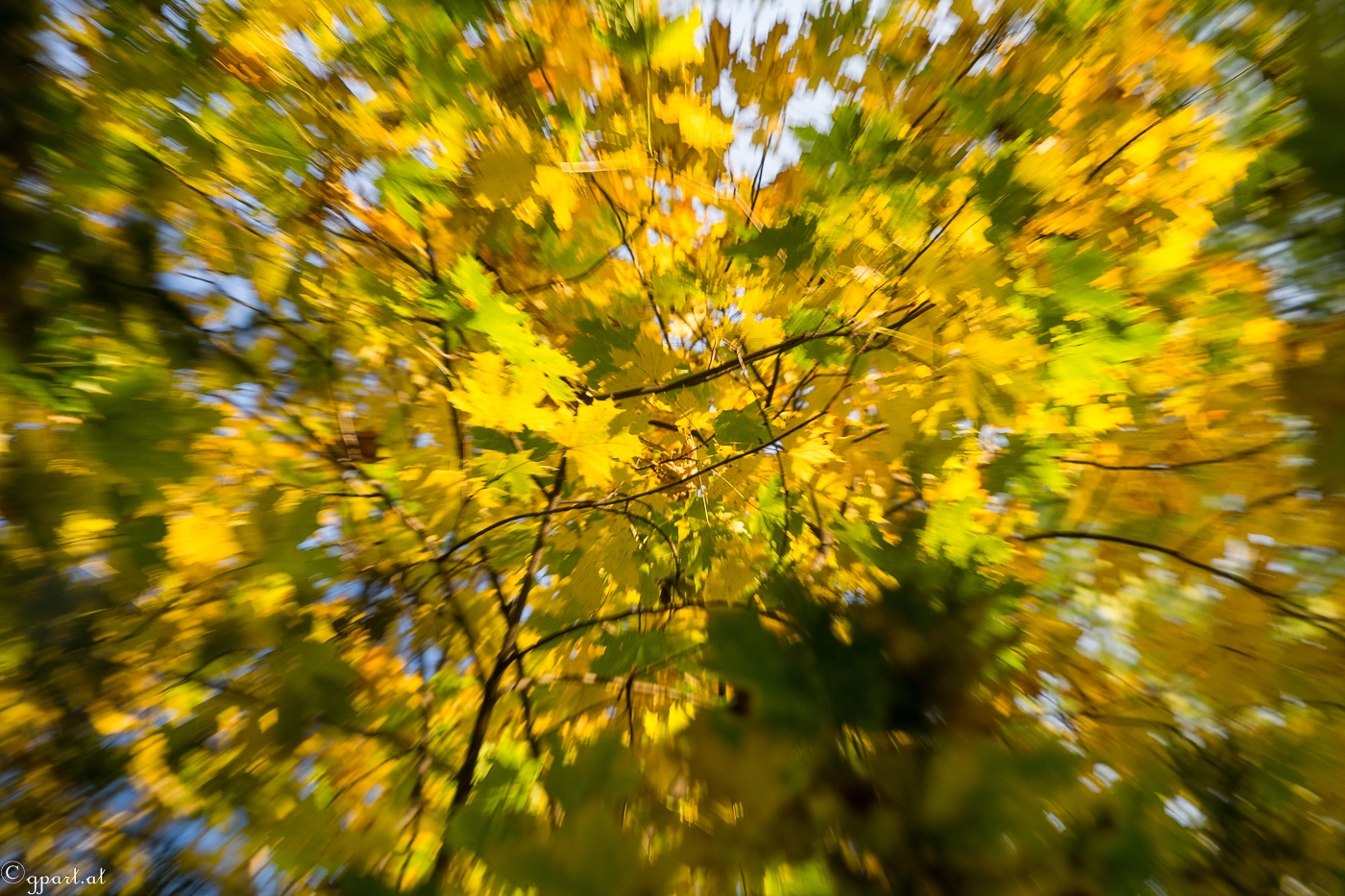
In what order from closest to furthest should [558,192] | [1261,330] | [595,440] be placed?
[1261,330], [595,440], [558,192]

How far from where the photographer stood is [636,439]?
1054mm

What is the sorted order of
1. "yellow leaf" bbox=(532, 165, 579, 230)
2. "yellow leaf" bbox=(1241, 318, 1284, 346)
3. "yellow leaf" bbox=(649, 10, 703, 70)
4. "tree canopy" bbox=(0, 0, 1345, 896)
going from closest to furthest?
"tree canopy" bbox=(0, 0, 1345, 896) < "yellow leaf" bbox=(1241, 318, 1284, 346) < "yellow leaf" bbox=(649, 10, 703, 70) < "yellow leaf" bbox=(532, 165, 579, 230)

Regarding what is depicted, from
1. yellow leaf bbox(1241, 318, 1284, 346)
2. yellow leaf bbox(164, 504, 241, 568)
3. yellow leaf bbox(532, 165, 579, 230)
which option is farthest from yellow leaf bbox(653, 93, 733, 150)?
yellow leaf bbox(164, 504, 241, 568)

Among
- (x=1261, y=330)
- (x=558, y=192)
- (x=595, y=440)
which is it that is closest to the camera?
(x=1261, y=330)

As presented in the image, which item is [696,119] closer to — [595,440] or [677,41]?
[677,41]

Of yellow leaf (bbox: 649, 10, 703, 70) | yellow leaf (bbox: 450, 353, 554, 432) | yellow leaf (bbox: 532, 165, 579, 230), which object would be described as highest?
yellow leaf (bbox: 649, 10, 703, 70)

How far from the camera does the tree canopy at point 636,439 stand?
0.60 meters

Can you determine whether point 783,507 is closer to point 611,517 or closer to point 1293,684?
point 611,517

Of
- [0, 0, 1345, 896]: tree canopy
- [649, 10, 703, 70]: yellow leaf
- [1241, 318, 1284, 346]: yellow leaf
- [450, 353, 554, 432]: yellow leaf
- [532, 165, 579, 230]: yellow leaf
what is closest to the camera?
[0, 0, 1345, 896]: tree canopy

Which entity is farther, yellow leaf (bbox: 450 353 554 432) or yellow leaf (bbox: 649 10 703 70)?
yellow leaf (bbox: 649 10 703 70)

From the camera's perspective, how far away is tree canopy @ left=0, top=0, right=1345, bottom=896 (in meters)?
0.60

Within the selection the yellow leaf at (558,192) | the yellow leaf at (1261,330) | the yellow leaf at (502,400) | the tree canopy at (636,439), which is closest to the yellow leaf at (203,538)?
the tree canopy at (636,439)

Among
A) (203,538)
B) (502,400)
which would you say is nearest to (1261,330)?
(502,400)

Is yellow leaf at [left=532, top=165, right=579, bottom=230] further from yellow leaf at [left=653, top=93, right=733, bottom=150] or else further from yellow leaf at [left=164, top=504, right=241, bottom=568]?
yellow leaf at [left=164, top=504, right=241, bottom=568]
